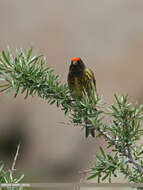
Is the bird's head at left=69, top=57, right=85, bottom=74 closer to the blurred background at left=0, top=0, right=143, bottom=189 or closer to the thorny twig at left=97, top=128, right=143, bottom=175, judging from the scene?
the thorny twig at left=97, top=128, right=143, bottom=175

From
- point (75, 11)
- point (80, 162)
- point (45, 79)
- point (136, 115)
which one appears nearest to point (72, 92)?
point (45, 79)

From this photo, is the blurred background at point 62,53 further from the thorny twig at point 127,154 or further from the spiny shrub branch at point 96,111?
the thorny twig at point 127,154

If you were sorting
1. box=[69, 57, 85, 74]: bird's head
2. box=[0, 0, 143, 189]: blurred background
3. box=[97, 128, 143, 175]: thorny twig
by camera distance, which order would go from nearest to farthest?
box=[97, 128, 143, 175]: thorny twig
box=[69, 57, 85, 74]: bird's head
box=[0, 0, 143, 189]: blurred background

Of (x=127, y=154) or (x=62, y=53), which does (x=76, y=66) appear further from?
(x=62, y=53)

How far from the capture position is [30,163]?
4855 millimetres

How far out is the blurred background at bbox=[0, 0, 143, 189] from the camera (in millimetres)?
4812

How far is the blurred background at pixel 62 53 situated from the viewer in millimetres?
4812

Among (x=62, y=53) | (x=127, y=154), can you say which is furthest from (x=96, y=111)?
(x=62, y=53)

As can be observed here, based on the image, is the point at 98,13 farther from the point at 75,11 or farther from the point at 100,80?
the point at 100,80

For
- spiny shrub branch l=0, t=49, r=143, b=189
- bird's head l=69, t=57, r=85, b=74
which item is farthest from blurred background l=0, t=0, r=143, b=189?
Result: spiny shrub branch l=0, t=49, r=143, b=189

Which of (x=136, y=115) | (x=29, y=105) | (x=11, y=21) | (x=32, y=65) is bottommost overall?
(x=136, y=115)

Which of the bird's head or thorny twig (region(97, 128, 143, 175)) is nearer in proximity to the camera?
thorny twig (region(97, 128, 143, 175))

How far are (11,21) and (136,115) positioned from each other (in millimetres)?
4366

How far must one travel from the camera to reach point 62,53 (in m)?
4.90
